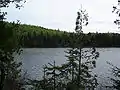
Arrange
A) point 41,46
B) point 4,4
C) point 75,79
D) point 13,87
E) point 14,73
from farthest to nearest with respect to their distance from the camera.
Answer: point 41,46, point 75,79, point 14,73, point 4,4, point 13,87

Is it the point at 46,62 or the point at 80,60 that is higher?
the point at 80,60

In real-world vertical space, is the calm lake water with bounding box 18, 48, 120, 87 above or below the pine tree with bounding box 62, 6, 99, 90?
below

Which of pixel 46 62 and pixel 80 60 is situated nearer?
pixel 80 60

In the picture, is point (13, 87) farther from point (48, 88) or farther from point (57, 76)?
point (57, 76)

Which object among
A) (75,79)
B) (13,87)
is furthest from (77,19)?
(13,87)

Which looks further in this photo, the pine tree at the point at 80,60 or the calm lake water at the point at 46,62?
the calm lake water at the point at 46,62

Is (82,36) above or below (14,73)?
above

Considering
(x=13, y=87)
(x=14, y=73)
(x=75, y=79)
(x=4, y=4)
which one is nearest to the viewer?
(x=13, y=87)

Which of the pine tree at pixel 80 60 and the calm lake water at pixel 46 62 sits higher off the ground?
the pine tree at pixel 80 60

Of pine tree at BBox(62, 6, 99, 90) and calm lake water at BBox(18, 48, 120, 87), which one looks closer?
pine tree at BBox(62, 6, 99, 90)

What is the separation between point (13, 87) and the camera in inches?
308

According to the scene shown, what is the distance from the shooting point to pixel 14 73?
14.9 meters

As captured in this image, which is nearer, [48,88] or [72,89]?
[72,89]

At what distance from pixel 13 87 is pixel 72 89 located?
1.86 m
